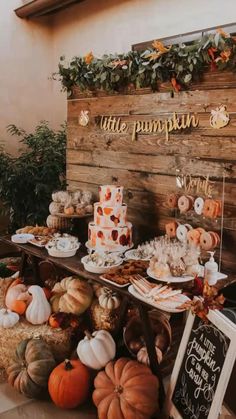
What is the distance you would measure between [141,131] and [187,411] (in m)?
2.07

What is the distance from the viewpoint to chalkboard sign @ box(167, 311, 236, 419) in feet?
6.19

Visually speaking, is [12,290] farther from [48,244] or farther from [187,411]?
[187,411]

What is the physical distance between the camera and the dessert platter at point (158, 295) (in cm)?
212

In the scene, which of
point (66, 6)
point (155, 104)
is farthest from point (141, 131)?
point (66, 6)

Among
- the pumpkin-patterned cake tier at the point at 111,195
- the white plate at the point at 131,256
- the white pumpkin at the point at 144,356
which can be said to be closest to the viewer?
the white pumpkin at the point at 144,356

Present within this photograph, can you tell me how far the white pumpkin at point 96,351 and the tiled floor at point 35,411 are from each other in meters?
0.27

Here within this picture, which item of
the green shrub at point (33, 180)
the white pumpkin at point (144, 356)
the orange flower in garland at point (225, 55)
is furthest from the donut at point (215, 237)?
the green shrub at point (33, 180)

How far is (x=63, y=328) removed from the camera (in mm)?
2895

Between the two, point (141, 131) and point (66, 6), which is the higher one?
point (66, 6)

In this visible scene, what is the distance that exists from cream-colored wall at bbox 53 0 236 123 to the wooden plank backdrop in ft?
4.76

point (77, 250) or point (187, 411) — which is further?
point (77, 250)

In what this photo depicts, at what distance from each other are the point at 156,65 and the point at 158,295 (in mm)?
1652

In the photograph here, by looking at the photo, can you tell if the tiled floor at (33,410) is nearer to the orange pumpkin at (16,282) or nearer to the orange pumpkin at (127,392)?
the orange pumpkin at (127,392)

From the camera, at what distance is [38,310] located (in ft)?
9.77
